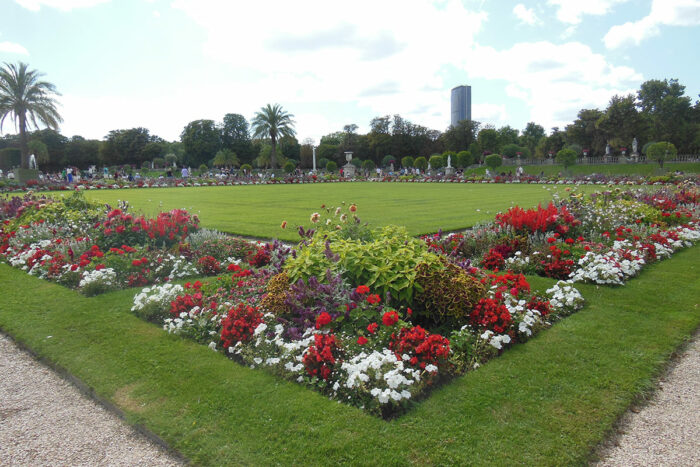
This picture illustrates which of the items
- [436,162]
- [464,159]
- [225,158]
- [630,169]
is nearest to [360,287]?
[630,169]

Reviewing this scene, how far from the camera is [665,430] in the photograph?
2805 mm

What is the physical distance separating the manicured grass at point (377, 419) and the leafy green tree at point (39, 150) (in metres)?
73.5

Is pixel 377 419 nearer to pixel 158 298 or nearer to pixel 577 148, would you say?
pixel 158 298

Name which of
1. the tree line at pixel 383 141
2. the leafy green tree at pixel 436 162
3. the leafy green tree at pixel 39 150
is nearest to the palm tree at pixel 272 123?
the tree line at pixel 383 141

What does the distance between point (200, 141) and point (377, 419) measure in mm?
77067

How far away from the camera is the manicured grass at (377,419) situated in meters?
2.61

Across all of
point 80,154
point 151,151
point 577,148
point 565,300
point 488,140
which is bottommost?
point 565,300

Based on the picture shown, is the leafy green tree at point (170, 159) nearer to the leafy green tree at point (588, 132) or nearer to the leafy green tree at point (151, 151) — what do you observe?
the leafy green tree at point (151, 151)

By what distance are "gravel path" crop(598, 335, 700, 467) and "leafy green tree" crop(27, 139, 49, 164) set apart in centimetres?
7770

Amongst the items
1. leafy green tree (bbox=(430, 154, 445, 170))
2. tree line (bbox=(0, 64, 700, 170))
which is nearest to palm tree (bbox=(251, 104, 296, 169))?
tree line (bbox=(0, 64, 700, 170))

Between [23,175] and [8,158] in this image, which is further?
[8,158]

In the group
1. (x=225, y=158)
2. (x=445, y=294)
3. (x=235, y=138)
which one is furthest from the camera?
(x=235, y=138)

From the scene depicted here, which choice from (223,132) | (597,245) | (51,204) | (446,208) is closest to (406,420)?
(597,245)

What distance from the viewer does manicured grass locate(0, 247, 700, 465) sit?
8.57 feet
